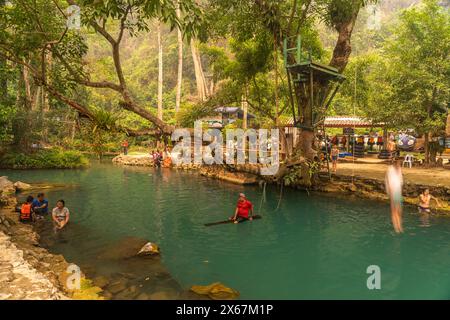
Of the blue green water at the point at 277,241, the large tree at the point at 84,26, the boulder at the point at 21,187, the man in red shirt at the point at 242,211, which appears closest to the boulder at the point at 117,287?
the blue green water at the point at 277,241

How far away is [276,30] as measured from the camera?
1886 cm

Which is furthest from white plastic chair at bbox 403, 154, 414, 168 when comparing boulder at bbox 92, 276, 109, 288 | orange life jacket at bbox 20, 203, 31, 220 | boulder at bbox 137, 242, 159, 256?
orange life jacket at bbox 20, 203, 31, 220

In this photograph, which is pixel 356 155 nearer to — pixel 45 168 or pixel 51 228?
pixel 51 228

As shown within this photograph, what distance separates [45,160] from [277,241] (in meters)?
25.8

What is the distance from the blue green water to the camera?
9383 mm

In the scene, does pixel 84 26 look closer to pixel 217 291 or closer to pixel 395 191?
pixel 217 291

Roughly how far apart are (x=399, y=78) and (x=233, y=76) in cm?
1060

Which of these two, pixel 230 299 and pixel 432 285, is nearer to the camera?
pixel 230 299

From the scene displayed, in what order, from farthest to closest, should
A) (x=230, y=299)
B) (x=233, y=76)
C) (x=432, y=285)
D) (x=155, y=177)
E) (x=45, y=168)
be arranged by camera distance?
(x=45, y=168), (x=155, y=177), (x=233, y=76), (x=432, y=285), (x=230, y=299)

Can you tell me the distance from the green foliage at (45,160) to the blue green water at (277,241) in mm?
10346

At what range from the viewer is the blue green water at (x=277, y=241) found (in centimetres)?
938

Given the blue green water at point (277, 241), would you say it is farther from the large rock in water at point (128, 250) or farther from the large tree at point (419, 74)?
the large tree at point (419, 74)

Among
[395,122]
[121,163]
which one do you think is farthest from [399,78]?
[121,163]
